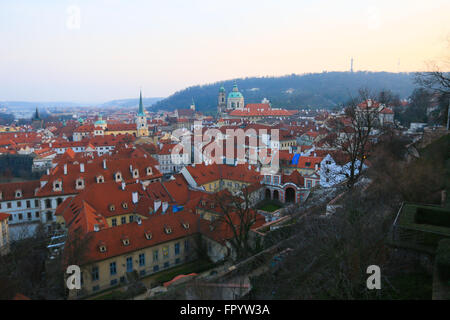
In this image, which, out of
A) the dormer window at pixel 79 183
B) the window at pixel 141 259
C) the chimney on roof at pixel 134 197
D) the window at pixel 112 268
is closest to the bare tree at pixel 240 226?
the window at pixel 141 259

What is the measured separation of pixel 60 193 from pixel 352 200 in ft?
97.7

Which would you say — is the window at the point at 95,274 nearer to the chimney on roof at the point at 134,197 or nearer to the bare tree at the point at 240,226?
the bare tree at the point at 240,226

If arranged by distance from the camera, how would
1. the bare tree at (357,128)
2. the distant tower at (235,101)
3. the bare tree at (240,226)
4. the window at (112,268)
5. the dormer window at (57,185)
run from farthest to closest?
the distant tower at (235,101), the dormer window at (57,185), the window at (112,268), the bare tree at (240,226), the bare tree at (357,128)

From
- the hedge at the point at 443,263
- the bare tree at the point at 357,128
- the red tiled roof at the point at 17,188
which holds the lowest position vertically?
the red tiled roof at the point at 17,188

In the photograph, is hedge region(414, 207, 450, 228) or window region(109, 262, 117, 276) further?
window region(109, 262, 117, 276)

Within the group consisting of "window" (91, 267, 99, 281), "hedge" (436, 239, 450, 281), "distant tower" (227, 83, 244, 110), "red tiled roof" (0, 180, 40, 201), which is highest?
"distant tower" (227, 83, 244, 110)

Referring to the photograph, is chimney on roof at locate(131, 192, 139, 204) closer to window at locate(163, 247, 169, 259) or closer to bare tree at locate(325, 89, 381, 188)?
window at locate(163, 247, 169, 259)

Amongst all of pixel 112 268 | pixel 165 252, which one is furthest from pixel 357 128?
pixel 112 268

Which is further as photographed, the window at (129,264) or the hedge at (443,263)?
the window at (129,264)

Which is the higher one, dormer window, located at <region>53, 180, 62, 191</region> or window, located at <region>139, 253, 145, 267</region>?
dormer window, located at <region>53, 180, 62, 191</region>

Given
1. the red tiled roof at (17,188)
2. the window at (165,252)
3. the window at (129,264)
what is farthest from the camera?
the red tiled roof at (17,188)

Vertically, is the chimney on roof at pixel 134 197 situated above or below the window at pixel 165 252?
above

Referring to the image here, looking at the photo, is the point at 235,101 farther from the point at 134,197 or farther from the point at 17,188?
the point at 134,197

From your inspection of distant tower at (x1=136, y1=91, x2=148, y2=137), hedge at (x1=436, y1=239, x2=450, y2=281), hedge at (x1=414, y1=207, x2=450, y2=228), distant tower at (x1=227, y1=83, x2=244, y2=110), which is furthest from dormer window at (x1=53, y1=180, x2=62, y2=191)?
distant tower at (x1=227, y1=83, x2=244, y2=110)
